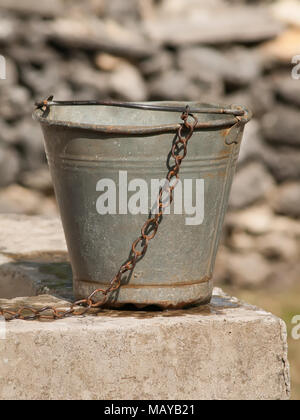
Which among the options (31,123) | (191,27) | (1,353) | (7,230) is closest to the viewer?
(1,353)

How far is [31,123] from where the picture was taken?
16.8ft

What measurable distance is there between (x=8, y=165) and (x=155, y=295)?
110 inches

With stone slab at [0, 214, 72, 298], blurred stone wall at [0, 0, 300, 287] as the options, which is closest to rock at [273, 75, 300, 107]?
blurred stone wall at [0, 0, 300, 287]

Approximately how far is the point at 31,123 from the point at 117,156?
9.21 feet

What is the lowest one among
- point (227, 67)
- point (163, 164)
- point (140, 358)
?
point (140, 358)

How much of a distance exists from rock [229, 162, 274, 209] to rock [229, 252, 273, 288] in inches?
14.2

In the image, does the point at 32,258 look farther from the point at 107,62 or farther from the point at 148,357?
the point at 107,62

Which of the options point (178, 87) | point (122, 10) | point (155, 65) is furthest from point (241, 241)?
point (122, 10)

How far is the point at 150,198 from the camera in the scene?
2436 millimetres

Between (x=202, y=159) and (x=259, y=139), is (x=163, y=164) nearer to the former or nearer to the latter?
(x=202, y=159)

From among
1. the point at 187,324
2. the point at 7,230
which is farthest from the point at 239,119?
the point at 7,230

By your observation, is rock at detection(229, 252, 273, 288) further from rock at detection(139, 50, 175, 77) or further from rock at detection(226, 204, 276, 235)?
rock at detection(139, 50, 175, 77)

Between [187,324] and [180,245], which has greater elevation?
[180,245]

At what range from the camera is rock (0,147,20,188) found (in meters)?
5.08
